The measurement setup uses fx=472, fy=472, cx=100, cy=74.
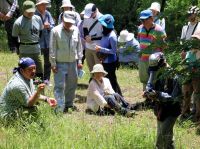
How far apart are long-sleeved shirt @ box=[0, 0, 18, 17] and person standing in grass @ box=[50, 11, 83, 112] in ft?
15.4

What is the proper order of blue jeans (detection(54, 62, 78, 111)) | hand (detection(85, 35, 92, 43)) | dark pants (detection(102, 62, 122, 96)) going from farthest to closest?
hand (detection(85, 35, 92, 43)) < dark pants (detection(102, 62, 122, 96)) < blue jeans (detection(54, 62, 78, 111))

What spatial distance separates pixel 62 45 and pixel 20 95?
1.55 metres

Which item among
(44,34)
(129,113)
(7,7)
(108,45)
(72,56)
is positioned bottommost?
(129,113)

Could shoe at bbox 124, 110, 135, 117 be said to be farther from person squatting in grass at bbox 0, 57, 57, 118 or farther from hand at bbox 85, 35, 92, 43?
hand at bbox 85, 35, 92, 43

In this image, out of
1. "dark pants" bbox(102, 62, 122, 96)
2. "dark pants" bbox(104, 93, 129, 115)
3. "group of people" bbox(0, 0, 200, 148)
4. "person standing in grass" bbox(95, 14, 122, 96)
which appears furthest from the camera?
"dark pants" bbox(102, 62, 122, 96)

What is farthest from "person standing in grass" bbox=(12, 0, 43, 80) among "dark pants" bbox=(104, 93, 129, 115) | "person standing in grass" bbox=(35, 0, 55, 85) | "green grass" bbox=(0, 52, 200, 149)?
"green grass" bbox=(0, 52, 200, 149)

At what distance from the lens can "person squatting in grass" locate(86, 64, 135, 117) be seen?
7637 millimetres

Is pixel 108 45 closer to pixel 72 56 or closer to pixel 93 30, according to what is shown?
pixel 93 30

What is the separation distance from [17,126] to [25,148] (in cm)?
67

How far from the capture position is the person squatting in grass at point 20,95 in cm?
604

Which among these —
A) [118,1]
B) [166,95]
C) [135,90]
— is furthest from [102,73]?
[118,1]

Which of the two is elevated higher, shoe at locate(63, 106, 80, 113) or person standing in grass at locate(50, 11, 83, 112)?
person standing in grass at locate(50, 11, 83, 112)

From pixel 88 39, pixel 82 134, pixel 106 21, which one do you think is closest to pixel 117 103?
pixel 106 21

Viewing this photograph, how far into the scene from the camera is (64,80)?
748cm
